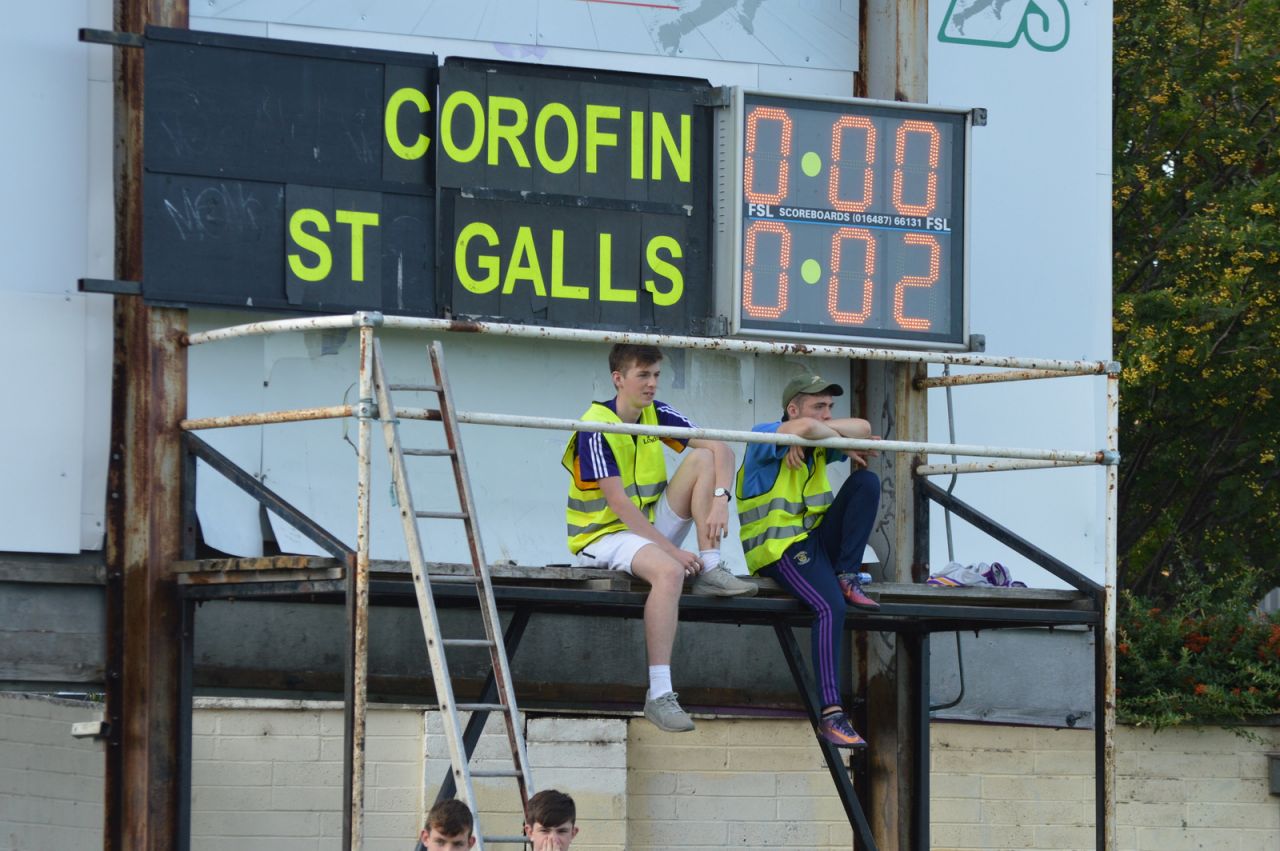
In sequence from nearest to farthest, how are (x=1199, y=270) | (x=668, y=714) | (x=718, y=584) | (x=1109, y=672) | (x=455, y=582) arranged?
(x=455, y=582)
(x=668, y=714)
(x=718, y=584)
(x=1109, y=672)
(x=1199, y=270)

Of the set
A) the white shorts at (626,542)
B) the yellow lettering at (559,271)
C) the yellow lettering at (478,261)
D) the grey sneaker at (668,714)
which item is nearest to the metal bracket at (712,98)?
the yellow lettering at (559,271)

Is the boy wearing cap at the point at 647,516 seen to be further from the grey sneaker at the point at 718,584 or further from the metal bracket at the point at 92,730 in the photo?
the metal bracket at the point at 92,730

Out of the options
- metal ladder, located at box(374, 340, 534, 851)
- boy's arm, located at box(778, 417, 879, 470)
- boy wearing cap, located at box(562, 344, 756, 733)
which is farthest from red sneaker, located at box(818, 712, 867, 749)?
metal ladder, located at box(374, 340, 534, 851)

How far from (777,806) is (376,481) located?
12.6 feet

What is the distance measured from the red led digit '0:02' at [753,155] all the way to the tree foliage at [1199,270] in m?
8.19

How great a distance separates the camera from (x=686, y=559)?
931 centimetres

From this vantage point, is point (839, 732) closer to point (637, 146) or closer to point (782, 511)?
point (782, 511)

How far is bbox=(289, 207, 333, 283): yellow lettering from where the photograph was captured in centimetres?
1021

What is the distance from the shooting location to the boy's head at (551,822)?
293 inches

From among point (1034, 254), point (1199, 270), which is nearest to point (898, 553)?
point (1034, 254)

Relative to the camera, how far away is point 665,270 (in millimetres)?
10695

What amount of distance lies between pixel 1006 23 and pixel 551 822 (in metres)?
6.18

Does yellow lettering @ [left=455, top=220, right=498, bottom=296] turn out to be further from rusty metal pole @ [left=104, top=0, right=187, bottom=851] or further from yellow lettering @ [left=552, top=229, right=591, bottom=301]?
rusty metal pole @ [left=104, top=0, right=187, bottom=851]

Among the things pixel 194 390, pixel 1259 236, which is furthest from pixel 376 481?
pixel 1259 236
